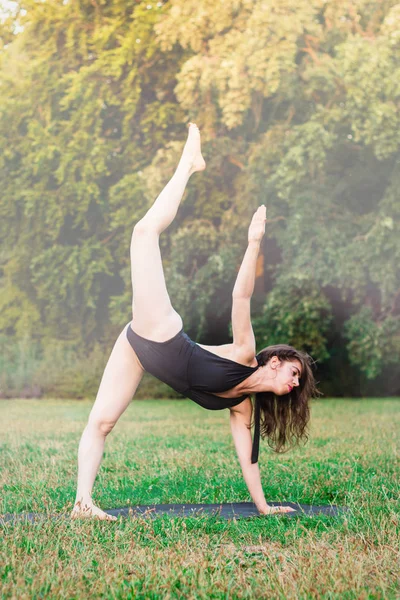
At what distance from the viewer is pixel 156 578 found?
2.32 metres

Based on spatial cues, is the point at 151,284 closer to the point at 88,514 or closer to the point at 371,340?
the point at 88,514

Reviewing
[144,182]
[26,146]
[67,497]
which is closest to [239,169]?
[144,182]

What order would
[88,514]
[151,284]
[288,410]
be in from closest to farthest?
1. [88,514]
2. [151,284]
3. [288,410]

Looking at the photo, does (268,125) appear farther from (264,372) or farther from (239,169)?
(264,372)

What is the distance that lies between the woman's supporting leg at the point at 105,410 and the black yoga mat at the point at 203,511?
190 millimetres

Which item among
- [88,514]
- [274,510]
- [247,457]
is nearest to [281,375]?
[247,457]

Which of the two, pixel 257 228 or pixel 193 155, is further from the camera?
pixel 193 155

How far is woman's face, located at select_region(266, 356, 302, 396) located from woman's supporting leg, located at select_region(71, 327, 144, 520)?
2.15ft

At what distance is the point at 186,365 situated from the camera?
11.5ft

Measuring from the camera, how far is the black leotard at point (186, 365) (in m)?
3.48

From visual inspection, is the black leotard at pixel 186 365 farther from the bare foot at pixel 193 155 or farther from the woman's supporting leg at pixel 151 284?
the bare foot at pixel 193 155

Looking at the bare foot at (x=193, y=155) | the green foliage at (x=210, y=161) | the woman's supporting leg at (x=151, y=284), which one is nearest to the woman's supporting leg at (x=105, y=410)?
the woman's supporting leg at (x=151, y=284)

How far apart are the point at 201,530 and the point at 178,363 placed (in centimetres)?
79

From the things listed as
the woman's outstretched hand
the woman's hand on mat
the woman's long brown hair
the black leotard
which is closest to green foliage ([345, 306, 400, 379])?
the woman's long brown hair
